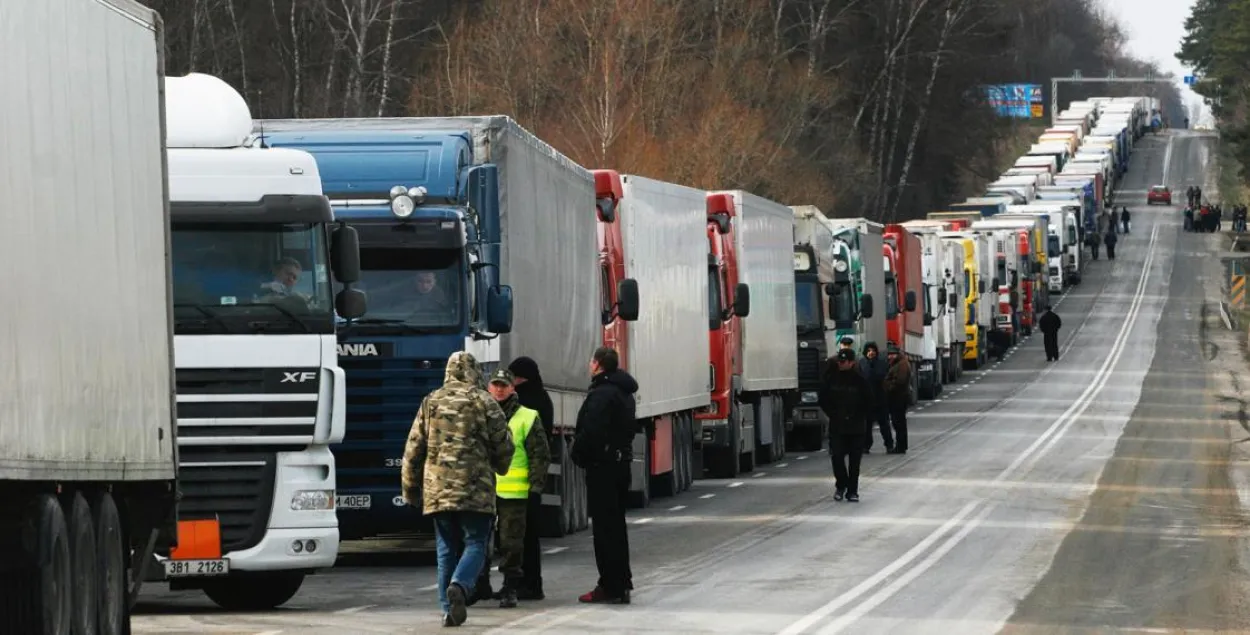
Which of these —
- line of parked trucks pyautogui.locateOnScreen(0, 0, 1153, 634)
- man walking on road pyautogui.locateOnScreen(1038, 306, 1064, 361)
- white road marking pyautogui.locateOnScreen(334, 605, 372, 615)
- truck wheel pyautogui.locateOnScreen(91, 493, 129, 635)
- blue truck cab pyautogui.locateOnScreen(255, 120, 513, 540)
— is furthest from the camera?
man walking on road pyautogui.locateOnScreen(1038, 306, 1064, 361)

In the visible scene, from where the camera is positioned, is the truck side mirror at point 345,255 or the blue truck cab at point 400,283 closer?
the truck side mirror at point 345,255

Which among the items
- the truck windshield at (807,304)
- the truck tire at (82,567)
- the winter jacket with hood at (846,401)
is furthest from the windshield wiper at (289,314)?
the truck windshield at (807,304)

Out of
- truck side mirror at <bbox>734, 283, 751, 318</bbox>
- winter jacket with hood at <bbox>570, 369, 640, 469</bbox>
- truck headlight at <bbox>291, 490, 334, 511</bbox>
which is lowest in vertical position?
truck headlight at <bbox>291, 490, 334, 511</bbox>

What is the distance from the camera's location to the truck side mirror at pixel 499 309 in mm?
18172

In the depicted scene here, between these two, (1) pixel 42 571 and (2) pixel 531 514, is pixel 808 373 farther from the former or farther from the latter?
(1) pixel 42 571

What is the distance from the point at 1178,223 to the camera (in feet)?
458

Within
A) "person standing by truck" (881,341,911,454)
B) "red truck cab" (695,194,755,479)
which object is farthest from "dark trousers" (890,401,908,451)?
"red truck cab" (695,194,755,479)

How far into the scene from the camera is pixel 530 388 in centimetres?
1664

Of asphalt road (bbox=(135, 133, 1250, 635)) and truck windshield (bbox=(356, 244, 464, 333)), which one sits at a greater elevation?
truck windshield (bbox=(356, 244, 464, 333))

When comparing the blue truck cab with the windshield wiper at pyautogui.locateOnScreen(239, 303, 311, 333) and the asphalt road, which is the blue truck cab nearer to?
the asphalt road

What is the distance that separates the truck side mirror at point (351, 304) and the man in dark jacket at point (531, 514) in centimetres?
116

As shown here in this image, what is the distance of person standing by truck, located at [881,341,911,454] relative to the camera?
35.7m

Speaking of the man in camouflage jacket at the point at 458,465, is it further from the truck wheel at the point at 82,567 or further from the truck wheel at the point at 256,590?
the truck wheel at the point at 82,567

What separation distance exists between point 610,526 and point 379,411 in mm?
2706
